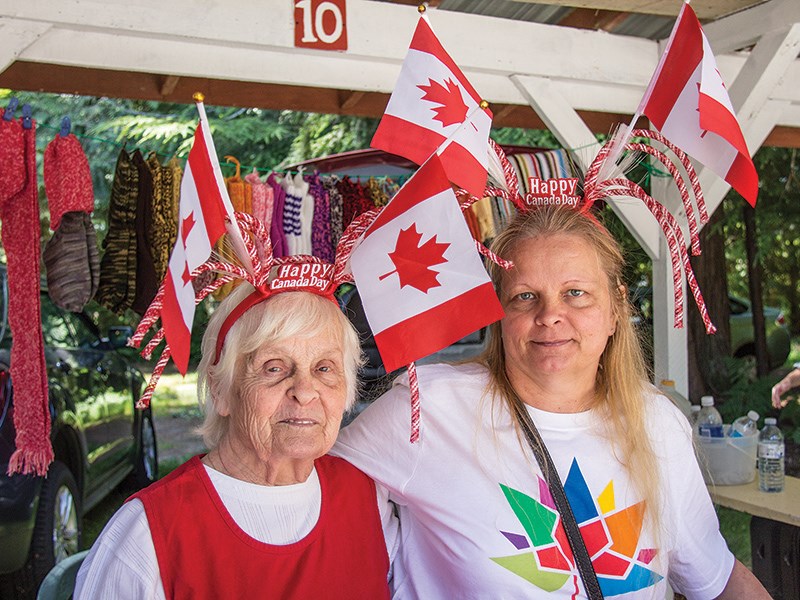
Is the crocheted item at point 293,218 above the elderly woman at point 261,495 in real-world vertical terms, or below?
above

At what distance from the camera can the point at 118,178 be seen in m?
3.85

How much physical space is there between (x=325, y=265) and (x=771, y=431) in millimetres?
2571

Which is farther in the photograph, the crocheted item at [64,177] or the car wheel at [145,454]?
the car wheel at [145,454]

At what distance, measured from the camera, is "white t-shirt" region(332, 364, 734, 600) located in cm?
194

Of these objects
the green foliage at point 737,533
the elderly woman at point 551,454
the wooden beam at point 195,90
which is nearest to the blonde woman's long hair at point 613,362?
the elderly woman at point 551,454

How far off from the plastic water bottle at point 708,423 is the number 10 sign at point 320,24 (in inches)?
90.7

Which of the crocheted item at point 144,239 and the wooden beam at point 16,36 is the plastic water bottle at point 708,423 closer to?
the crocheted item at point 144,239

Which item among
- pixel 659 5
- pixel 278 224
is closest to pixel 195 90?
pixel 278 224

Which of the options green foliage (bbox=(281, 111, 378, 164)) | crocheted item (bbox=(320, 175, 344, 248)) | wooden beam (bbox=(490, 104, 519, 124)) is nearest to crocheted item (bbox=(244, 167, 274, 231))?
crocheted item (bbox=(320, 175, 344, 248))

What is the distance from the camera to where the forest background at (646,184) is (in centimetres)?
697

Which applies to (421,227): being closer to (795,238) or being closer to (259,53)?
(259,53)

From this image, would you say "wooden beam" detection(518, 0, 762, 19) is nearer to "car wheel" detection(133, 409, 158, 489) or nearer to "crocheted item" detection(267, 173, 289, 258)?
"crocheted item" detection(267, 173, 289, 258)

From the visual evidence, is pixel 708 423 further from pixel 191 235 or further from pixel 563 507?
pixel 191 235

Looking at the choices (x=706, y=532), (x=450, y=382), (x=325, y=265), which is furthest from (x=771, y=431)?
(x=325, y=265)
